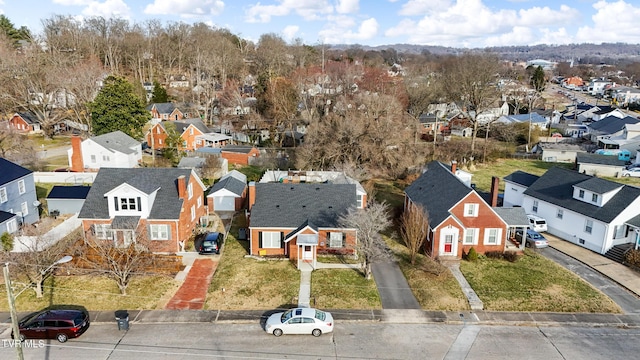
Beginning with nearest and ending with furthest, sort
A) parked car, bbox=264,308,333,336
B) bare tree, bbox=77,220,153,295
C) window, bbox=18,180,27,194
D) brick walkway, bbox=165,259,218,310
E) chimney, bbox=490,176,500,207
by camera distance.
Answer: parked car, bbox=264,308,333,336, brick walkway, bbox=165,259,218,310, bare tree, bbox=77,220,153,295, chimney, bbox=490,176,500,207, window, bbox=18,180,27,194

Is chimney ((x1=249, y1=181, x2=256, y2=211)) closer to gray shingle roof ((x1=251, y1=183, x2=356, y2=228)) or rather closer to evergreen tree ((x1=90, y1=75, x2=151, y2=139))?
gray shingle roof ((x1=251, y1=183, x2=356, y2=228))

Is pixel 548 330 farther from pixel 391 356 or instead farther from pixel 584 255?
pixel 584 255

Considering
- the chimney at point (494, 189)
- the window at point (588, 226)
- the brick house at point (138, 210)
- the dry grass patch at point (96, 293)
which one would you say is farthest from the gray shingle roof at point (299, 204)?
the window at point (588, 226)

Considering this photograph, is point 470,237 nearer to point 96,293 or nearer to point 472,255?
point 472,255

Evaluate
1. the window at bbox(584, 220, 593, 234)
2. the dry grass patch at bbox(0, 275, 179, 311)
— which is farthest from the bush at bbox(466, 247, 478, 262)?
the dry grass patch at bbox(0, 275, 179, 311)

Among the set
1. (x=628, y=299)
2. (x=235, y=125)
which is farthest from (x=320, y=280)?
(x=235, y=125)

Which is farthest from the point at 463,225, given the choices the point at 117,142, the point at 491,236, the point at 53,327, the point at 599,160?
the point at 117,142

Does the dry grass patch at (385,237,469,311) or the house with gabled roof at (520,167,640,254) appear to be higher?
the house with gabled roof at (520,167,640,254)
